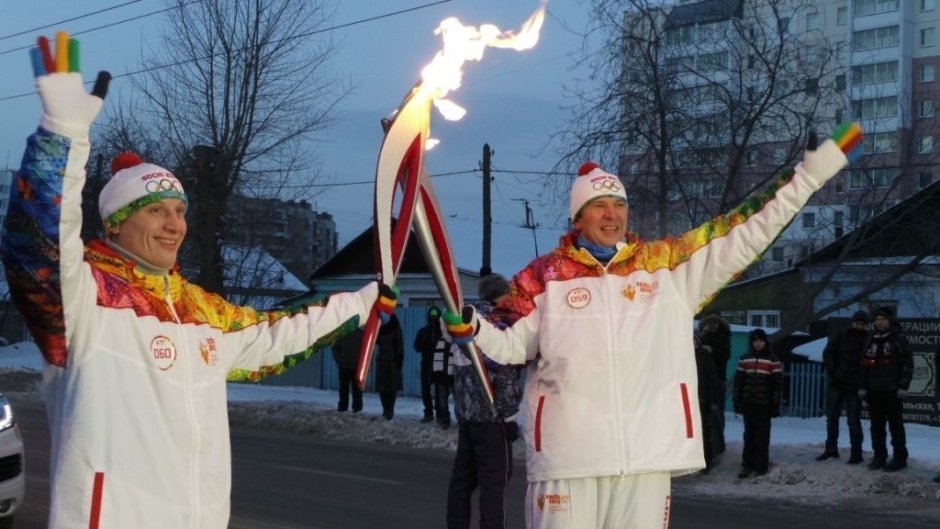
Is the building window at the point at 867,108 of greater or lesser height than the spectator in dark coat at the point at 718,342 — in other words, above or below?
above

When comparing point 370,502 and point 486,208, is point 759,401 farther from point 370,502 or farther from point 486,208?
point 486,208

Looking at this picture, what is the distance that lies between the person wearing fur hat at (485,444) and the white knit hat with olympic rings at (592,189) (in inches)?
76.3

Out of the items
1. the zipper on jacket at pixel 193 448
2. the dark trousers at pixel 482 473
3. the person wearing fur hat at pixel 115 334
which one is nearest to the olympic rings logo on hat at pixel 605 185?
the person wearing fur hat at pixel 115 334

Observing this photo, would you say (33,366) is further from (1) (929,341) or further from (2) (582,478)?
(2) (582,478)

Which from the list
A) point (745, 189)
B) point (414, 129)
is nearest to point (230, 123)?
point (745, 189)

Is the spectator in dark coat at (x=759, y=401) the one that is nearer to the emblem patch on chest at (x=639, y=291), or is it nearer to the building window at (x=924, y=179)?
the building window at (x=924, y=179)

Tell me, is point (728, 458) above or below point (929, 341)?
below

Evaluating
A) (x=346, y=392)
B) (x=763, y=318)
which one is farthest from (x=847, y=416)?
(x=763, y=318)

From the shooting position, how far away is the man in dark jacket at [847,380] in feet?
42.0

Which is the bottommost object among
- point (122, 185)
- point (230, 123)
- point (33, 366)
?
point (33, 366)

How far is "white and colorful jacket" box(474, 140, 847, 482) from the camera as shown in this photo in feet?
14.1

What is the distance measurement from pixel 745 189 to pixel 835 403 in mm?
4494

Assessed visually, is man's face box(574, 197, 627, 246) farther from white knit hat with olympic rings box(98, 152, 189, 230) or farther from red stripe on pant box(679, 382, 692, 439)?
white knit hat with olympic rings box(98, 152, 189, 230)

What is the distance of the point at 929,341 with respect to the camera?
1529 cm
